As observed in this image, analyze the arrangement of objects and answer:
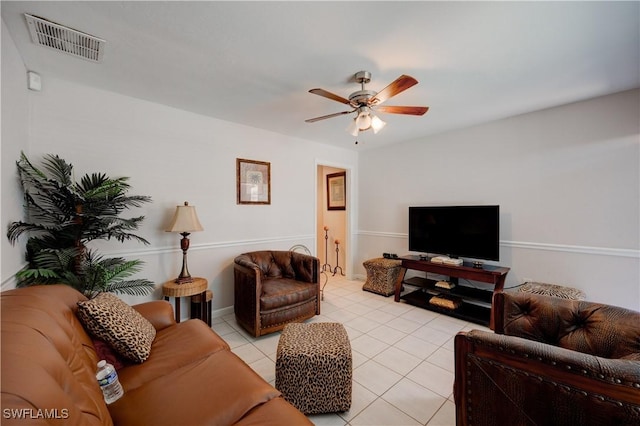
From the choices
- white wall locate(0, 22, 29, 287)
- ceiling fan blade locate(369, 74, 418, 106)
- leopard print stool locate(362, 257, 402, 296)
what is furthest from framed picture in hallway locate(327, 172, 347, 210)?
white wall locate(0, 22, 29, 287)

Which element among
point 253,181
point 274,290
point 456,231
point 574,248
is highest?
point 253,181

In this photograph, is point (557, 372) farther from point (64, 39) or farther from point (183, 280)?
point (64, 39)

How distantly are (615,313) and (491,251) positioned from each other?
6.12 feet

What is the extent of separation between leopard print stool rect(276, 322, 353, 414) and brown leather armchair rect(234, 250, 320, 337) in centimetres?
94

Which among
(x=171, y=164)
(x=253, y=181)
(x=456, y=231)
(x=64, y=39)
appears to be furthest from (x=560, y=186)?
(x=64, y=39)

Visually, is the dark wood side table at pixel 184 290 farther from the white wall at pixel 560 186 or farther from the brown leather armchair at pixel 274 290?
the white wall at pixel 560 186

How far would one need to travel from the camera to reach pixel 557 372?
0.90 metres

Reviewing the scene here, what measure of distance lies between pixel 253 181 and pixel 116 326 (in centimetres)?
235

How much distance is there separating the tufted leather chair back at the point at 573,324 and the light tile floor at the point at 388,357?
2.41 feet

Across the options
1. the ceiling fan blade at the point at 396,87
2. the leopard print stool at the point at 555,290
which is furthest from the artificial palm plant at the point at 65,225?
the leopard print stool at the point at 555,290

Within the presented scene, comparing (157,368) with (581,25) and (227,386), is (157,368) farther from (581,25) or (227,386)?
(581,25)

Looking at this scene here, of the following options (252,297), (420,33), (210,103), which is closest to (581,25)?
(420,33)

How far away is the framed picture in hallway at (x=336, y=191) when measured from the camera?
5031mm

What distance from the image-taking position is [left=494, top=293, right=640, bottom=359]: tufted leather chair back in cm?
119
